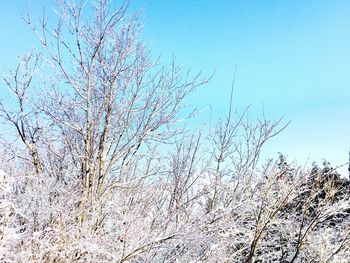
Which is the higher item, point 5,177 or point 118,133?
point 118,133

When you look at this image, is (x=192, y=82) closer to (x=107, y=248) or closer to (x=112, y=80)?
(x=112, y=80)

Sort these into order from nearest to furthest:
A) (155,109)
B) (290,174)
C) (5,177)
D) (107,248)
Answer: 1. (5,177)
2. (107,248)
3. (155,109)
4. (290,174)

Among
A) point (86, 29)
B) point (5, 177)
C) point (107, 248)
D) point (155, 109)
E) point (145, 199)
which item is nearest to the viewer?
point (5, 177)

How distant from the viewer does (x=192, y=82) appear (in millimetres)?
6980

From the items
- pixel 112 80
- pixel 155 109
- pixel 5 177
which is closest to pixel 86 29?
pixel 112 80

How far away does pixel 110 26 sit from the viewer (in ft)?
21.2

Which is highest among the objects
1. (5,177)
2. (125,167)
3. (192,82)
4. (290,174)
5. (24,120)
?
(24,120)

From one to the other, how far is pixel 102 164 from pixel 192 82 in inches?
103

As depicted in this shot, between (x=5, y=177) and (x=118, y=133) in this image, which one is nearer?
(x=5, y=177)

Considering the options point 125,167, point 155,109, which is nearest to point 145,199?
point 125,167

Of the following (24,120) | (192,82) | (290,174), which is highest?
(24,120)

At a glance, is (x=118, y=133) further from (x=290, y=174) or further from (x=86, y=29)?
(x=290, y=174)

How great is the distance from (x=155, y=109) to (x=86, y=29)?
2139 millimetres

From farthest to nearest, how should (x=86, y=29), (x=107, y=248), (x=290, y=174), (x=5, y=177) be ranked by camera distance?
(x=290, y=174) → (x=86, y=29) → (x=107, y=248) → (x=5, y=177)
